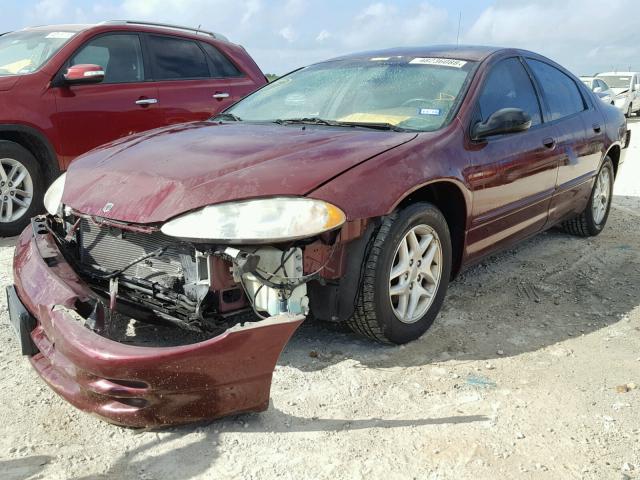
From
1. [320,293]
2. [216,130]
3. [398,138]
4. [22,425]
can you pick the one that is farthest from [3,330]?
[398,138]

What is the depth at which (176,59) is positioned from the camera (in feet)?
19.8

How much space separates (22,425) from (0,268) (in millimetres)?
2127

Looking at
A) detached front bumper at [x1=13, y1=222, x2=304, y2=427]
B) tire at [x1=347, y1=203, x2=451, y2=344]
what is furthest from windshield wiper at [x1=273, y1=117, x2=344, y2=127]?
detached front bumper at [x1=13, y1=222, x2=304, y2=427]

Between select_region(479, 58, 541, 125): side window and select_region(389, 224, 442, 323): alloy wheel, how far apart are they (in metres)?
0.91

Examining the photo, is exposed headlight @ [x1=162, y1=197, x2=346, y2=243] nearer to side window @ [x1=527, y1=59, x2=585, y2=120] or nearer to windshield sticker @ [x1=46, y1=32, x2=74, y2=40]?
side window @ [x1=527, y1=59, x2=585, y2=120]

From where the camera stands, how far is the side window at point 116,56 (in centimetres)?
544

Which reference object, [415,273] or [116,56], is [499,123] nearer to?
[415,273]

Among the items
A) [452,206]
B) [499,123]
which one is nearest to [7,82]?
[452,206]

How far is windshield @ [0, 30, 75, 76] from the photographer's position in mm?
5212

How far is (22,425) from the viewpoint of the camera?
249 centimetres

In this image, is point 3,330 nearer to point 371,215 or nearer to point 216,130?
point 216,130

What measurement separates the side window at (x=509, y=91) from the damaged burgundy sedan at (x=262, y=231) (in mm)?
25

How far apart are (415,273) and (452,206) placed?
513mm

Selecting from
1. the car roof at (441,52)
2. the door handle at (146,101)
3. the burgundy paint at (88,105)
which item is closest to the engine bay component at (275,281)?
the car roof at (441,52)
